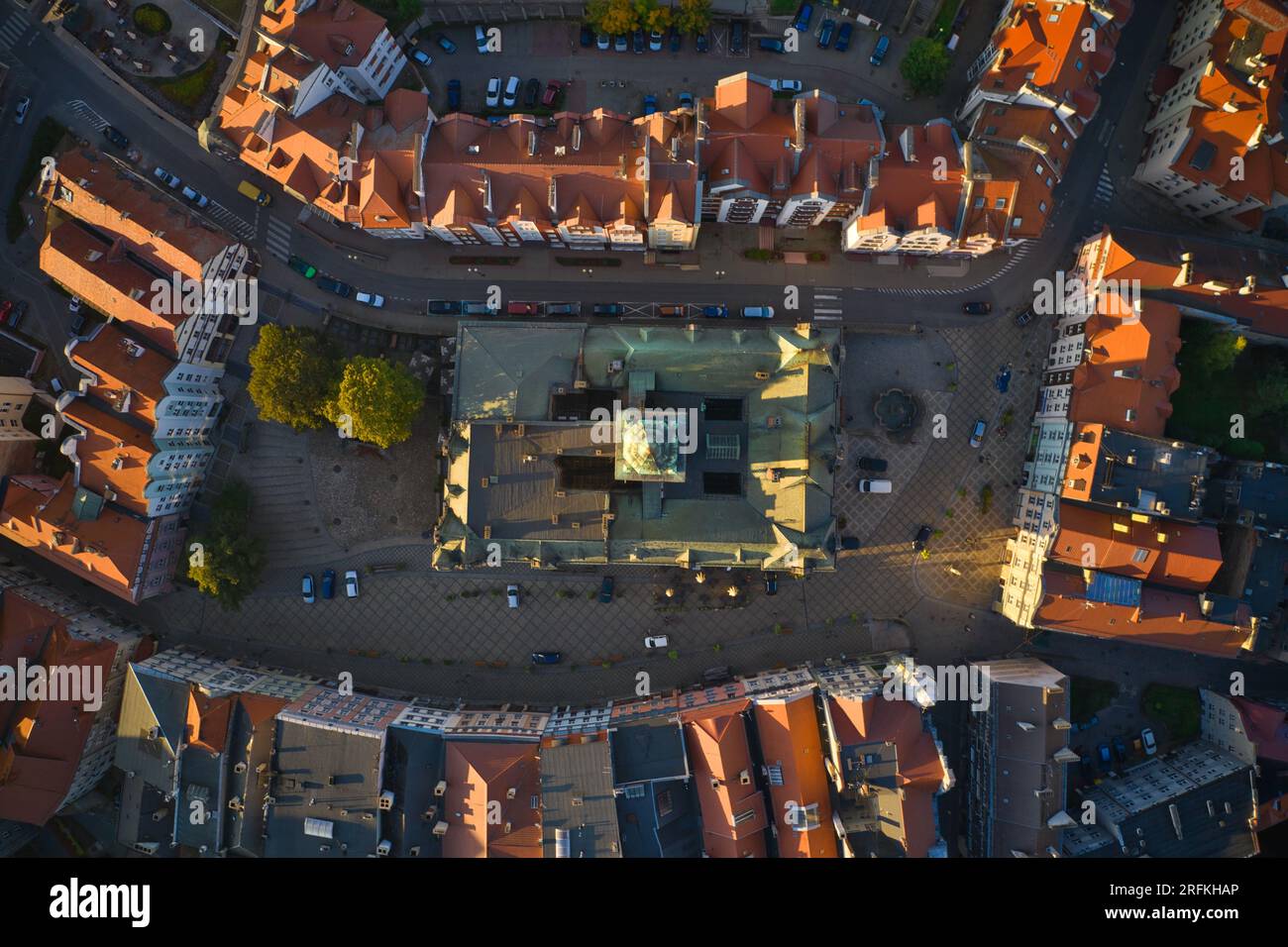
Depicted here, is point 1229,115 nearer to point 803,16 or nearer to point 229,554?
point 803,16

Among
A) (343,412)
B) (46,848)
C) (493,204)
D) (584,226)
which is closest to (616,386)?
(584,226)

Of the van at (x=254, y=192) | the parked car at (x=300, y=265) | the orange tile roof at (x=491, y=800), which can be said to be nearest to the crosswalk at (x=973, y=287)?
the orange tile roof at (x=491, y=800)

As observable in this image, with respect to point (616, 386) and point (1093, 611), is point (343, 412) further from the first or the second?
point (1093, 611)

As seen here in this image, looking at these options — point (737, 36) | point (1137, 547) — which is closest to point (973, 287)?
point (1137, 547)

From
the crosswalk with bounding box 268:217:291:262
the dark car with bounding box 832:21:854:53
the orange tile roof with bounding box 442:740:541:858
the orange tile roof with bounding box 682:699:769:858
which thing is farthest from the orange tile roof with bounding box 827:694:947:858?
the crosswalk with bounding box 268:217:291:262

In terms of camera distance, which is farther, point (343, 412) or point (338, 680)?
point (338, 680)

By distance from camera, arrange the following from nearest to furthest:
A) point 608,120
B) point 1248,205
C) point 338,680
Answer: point 608,120
point 1248,205
point 338,680
